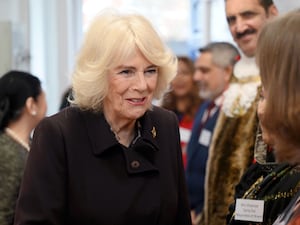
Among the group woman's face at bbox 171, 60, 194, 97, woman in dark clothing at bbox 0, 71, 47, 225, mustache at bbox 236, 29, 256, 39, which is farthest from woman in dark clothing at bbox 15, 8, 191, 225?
woman's face at bbox 171, 60, 194, 97

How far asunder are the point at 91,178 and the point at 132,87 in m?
0.31

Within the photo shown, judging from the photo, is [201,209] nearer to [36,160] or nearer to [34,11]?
[36,160]

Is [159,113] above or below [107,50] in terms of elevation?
below

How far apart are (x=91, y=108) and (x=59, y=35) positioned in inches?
137

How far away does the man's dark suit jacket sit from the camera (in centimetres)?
172

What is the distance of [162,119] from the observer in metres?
1.98

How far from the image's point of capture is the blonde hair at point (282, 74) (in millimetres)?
1158

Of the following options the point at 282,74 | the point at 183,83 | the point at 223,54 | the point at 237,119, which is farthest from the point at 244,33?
the point at 183,83

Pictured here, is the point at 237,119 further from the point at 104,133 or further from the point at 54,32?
the point at 54,32

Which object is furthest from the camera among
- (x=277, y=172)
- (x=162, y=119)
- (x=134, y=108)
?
(x=162, y=119)

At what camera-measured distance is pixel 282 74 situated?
1.17m

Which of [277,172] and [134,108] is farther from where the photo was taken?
[134,108]

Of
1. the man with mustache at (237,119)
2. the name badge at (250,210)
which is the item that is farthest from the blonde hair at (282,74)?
the man with mustache at (237,119)

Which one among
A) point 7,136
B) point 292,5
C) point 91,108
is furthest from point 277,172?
point 7,136
